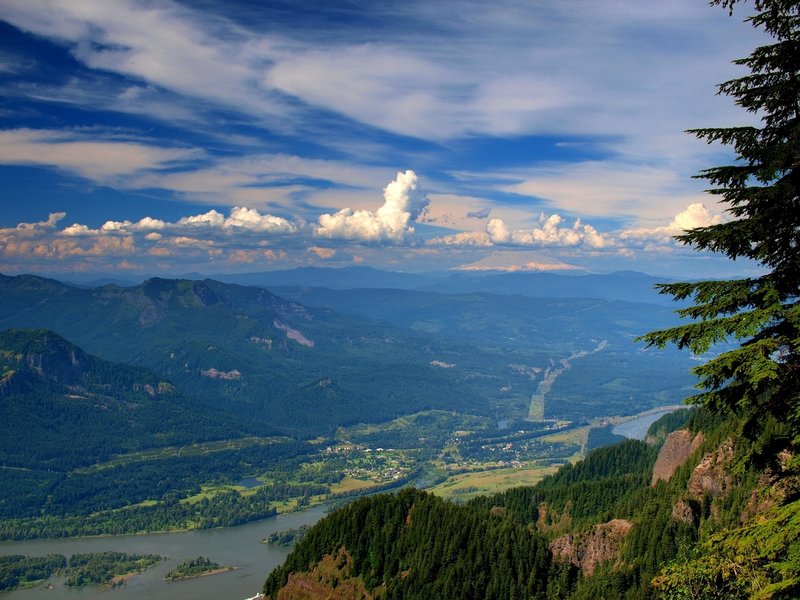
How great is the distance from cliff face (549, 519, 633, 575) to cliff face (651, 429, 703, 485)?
17991 millimetres

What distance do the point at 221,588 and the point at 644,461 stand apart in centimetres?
10907

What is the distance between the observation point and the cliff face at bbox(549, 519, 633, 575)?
9200 cm

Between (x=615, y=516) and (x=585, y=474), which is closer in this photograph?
(x=615, y=516)

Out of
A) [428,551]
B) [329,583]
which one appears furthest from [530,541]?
[329,583]

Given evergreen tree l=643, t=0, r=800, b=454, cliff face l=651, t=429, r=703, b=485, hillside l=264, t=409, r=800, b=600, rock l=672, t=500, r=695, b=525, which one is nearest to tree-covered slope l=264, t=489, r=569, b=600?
hillside l=264, t=409, r=800, b=600

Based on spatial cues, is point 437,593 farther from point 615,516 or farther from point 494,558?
point 615,516

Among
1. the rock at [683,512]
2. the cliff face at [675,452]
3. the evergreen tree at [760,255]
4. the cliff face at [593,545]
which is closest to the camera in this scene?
the evergreen tree at [760,255]

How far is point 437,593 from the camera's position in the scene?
9431cm

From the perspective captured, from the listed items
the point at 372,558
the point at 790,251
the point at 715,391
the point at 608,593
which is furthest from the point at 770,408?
the point at 372,558

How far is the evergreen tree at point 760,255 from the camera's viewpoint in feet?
69.3

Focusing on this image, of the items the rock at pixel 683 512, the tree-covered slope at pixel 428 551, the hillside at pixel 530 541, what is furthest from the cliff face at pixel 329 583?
the rock at pixel 683 512

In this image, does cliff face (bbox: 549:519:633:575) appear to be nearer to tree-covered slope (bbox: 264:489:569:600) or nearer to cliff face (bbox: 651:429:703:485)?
tree-covered slope (bbox: 264:489:569:600)

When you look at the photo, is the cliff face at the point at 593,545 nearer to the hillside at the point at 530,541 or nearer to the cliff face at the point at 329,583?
the hillside at the point at 530,541

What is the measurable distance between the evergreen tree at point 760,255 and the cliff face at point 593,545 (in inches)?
2995
